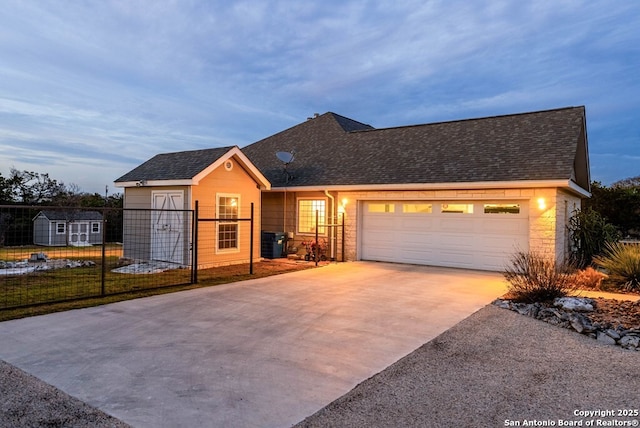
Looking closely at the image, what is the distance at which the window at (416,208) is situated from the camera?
502 inches

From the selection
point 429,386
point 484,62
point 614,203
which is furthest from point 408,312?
point 484,62

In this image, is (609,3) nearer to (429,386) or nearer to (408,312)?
(408,312)

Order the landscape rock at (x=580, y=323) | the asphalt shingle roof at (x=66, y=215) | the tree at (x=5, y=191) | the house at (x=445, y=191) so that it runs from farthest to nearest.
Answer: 1. the tree at (x=5, y=191)
2. the asphalt shingle roof at (x=66, y=215)
3. the house at (x=445, y=191)
4. the landscape rock at (x=580, y=323)

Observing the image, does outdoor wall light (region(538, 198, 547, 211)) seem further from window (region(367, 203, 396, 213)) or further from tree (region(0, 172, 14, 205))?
tree (region(0, 172, 14, 205))

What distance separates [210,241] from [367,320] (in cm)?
756

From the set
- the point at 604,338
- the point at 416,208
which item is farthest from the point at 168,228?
the point at 604,338

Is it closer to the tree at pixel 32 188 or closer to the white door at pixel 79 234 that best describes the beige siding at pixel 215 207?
the white door at pixel 79 234

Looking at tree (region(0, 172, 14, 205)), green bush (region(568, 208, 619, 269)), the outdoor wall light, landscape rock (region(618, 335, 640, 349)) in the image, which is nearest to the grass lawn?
the outdoor wall light

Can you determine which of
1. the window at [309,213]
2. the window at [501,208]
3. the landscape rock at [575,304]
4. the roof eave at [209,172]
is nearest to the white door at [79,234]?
the roof eave at [209,172]

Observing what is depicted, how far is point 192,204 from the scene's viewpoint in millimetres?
11859

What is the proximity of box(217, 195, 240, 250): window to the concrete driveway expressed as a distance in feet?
14.0

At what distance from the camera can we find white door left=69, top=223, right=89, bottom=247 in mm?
23544

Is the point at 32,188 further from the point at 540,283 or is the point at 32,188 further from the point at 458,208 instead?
the point at 540,283

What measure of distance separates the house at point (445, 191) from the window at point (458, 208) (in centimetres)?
3
